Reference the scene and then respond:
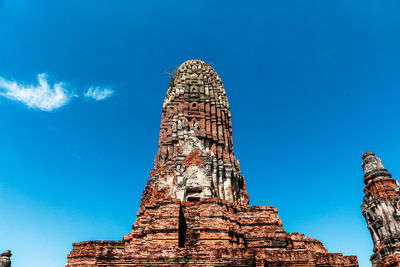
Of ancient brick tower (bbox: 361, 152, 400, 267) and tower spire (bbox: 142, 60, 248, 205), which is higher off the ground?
tower spire (bbox: 142, 60, 248, 205)

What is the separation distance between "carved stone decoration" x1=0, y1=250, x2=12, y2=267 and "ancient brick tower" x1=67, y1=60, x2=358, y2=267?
540cm

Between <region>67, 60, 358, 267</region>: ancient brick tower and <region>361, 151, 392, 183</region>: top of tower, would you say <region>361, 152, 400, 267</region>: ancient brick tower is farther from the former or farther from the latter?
<region>67, 60, 358, 267</region>: ancient brick tower

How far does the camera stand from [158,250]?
9.20 m

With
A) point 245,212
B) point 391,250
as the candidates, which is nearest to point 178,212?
point 245,212

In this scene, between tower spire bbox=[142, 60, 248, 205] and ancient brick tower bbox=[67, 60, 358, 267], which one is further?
tower spire bbox=[142, 60, 248, 205]

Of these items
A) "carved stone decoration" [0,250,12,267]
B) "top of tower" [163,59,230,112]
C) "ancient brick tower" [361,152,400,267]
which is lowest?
"carved stone decoration" [0,250,12,267]

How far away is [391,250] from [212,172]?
9664 mm

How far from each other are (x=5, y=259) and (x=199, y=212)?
1067cm

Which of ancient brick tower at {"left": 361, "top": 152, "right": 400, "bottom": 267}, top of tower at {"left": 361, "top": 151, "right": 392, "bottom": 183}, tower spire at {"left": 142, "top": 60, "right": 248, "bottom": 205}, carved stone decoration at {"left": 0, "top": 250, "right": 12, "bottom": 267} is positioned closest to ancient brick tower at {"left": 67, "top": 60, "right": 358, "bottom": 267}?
tower spire at {"left": 142, "top": 60, "right": 248, "bottom": 205}

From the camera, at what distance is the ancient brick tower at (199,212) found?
9102mm

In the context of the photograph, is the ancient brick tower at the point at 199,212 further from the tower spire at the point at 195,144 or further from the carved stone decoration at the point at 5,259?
the carved stone decoration at the point at 5,259

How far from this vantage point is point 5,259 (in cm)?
1542

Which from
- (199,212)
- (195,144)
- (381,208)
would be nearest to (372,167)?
(381,208)

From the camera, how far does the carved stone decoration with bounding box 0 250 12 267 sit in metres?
15.3
